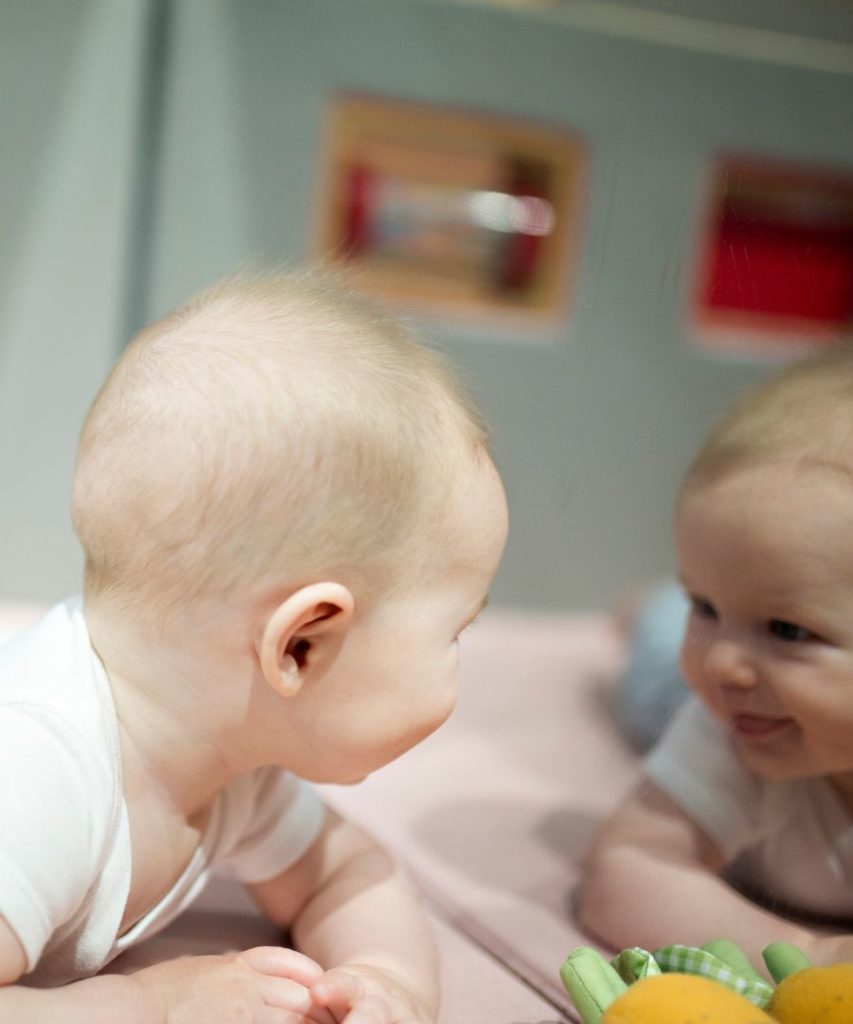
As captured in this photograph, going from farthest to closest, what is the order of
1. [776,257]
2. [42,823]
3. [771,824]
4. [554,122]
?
[554,122], [776,257], [771,824], [42,823]

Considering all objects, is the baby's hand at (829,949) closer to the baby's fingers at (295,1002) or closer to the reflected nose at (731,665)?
the reflected nose at (731,665)

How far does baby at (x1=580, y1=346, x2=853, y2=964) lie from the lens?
2.06 feet

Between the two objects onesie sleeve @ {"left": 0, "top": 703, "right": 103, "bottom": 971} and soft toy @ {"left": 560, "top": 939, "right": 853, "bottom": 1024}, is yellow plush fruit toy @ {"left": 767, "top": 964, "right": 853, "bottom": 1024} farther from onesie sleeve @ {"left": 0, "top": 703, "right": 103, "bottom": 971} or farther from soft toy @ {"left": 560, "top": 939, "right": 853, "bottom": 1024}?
onesie sleeve @ {"left": 0, "top": 703, "right": 103, "bottom": 971}

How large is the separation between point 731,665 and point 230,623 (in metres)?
0.28

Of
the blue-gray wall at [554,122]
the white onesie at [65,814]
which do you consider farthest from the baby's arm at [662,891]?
the blue-gray wall at [554,122]

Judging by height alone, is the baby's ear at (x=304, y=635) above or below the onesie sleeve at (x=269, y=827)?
above

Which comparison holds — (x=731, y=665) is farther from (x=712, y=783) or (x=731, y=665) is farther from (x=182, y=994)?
(x=182, y=994)

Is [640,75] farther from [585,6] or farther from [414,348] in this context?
[414,348]

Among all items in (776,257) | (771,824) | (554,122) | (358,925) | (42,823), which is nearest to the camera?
(42,823)

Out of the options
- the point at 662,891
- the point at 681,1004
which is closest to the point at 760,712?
the point at 662,891

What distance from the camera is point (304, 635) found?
511 millimetres

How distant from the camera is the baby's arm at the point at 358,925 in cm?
52

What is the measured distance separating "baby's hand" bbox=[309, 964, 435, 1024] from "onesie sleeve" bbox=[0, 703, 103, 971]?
11cm

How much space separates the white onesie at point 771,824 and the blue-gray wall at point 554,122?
423 mm
